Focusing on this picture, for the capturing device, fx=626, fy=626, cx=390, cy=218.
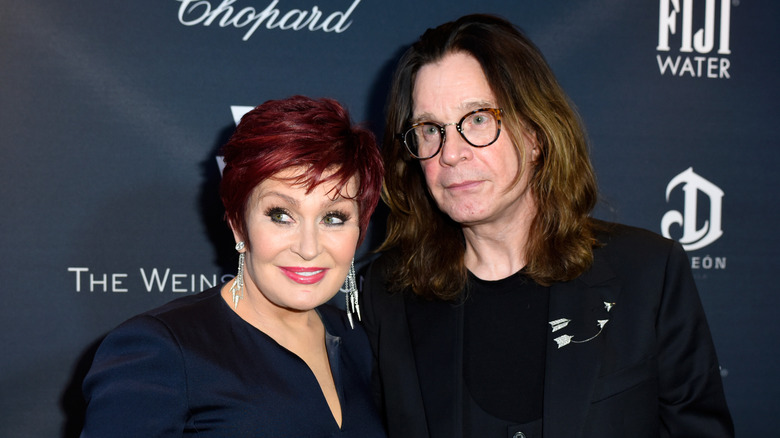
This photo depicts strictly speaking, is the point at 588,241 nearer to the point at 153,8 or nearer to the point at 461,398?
the point at 461,398

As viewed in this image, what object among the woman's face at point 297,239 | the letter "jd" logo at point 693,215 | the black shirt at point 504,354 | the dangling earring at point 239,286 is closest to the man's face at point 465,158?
the black shirt at point 504,354

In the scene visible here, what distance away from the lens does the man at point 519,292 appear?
163cm

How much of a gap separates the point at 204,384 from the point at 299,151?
553 mm

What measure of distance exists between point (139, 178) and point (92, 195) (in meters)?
0.17

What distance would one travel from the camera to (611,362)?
1640 mm

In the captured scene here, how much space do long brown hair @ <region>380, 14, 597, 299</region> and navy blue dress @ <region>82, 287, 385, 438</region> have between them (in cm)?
47

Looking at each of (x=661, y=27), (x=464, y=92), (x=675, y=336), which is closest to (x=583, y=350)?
(x=675, y=336)

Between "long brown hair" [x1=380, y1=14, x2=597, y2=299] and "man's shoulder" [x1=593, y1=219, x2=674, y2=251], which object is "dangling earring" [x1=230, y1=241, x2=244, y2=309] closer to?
"long brown hair" [x1=380, y1=14, x2=597, y2=299]

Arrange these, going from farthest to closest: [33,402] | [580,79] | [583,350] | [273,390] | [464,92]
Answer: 1. [580,79]
2. [33,402]
3. [464,92]
4. [583,350]
5. [273,390]

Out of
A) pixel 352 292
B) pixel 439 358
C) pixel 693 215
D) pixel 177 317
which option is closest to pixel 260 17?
pixel 352 292

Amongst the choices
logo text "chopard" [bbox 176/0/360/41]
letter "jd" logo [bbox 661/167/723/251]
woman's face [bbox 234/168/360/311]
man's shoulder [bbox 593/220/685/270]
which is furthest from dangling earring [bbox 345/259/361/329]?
letter "jd" logo [bbox 661/167/723/251]

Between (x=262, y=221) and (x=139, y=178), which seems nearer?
(x=262, y=221)

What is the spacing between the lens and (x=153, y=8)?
2209 mm

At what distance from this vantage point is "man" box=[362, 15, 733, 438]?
1630mm
